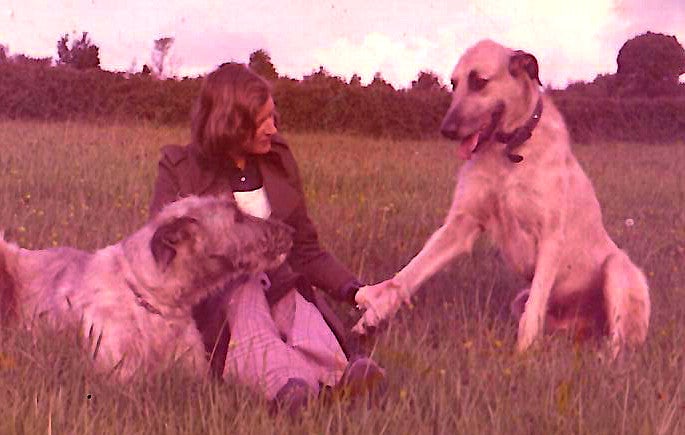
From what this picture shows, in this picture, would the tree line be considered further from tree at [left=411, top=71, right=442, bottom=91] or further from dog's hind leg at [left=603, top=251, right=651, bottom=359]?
dog's hind leg at [left=603, top=251, right=651, bottom=359]

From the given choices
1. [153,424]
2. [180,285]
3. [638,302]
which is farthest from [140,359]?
[638,302]

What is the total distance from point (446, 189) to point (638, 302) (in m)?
6.96

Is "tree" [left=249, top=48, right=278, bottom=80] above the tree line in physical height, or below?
above

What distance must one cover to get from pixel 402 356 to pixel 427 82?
2972 centimetres

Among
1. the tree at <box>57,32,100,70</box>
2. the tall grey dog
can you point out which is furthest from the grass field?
the tree at <box>57,32,100,70</box>

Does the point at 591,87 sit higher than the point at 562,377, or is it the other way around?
the point at 591,87

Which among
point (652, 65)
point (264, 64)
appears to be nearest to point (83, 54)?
point (264, 64)

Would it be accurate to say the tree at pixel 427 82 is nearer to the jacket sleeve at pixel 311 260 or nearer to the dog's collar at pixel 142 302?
the jacket sleeve at pixel 311 260

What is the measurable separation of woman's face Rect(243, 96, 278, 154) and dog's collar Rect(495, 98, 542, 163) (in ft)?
5.45

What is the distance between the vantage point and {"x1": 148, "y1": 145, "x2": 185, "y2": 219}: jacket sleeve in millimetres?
5402

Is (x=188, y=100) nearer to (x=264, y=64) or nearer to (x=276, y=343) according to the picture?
(x=264, y=64)

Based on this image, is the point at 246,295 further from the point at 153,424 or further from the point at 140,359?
the point at 153,424

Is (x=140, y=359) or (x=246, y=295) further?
(x=246, y=295)

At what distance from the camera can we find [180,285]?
4641mm
